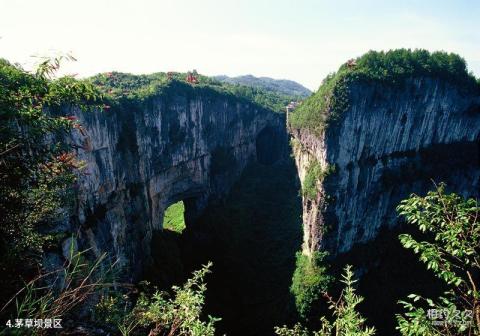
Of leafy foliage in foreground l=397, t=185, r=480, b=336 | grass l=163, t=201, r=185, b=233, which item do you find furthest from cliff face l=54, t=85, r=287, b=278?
leafy foliage in foreground l=397, t=185, r=480, b=336

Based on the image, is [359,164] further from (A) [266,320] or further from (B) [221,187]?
(B) [221,187]

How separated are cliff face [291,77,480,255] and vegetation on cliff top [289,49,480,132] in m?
0.77

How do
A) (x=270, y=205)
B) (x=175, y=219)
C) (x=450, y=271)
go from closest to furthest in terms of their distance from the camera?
(x=450, y=271) → (x=175, y=219) → (x=270, y=205)

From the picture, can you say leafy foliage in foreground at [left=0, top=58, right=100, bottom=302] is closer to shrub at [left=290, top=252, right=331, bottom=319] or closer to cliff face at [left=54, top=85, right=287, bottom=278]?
cliff face at [left=54, top=85, right=287, bottom=278]

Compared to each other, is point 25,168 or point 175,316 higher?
point 25,168

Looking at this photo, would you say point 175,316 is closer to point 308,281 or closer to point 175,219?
point 308,281

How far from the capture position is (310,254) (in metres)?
33.0

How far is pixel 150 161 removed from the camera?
32219 millimetres

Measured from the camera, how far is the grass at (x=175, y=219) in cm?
4271

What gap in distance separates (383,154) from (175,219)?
91.9ft

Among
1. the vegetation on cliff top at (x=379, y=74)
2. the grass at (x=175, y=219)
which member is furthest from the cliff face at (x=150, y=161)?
the vegetation on cliff top at (x=379, y=74)

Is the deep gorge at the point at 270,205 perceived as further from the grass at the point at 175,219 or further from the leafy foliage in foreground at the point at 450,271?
the leafy foliage in foreground at the point at 450,271

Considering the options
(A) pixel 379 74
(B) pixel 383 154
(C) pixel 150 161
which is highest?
(A) pixel 379 74

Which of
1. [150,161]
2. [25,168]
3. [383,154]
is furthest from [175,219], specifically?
[25,168]
